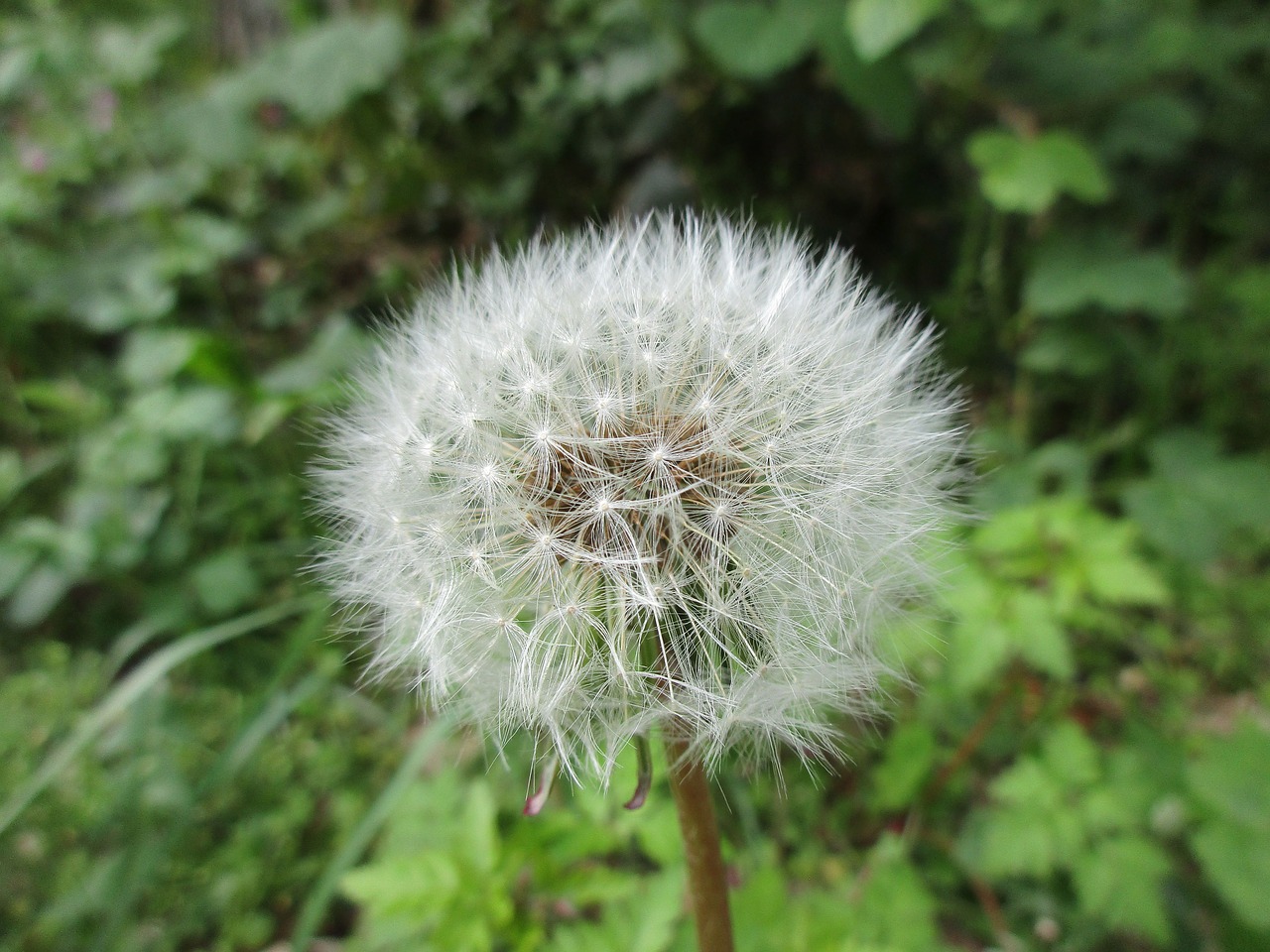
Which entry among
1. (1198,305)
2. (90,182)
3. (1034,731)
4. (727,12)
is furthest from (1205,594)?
(90,182)

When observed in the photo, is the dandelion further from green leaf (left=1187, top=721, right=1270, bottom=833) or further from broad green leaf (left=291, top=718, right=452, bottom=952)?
green leaf (left=1187, top=721, right=1270, bottom=833)

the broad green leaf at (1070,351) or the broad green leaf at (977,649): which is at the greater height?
the broad green leaf at (1070,351)

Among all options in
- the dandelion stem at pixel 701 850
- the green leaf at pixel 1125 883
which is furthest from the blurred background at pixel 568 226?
the dandelion stem at pixel 701 850

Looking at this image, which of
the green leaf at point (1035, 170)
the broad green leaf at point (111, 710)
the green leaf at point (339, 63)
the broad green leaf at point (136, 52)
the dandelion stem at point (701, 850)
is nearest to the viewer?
the dandelion stem at point (701, 850)

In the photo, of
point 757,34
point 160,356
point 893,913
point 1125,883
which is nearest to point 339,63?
point 160,356

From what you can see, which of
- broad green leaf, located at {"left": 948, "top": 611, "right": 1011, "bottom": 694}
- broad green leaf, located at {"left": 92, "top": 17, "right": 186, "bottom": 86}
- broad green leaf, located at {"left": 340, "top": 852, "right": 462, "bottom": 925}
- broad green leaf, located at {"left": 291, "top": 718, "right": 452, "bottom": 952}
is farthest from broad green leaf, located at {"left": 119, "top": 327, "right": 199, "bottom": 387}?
broad green leaf, located at {"left": 948, "top": 611, "right": 1011, "bottom": 694}

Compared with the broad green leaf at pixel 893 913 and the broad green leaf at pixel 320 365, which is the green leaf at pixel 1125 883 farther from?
the broad green leaf at pixel 320 365
